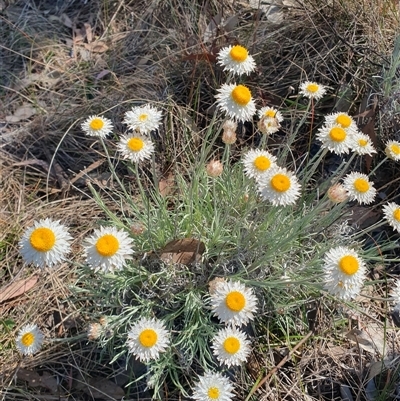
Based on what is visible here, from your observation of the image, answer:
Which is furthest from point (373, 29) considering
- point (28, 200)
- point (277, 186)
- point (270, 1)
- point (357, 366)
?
point (28, 200)

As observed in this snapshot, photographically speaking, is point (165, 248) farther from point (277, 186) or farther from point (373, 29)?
point (373, 29)

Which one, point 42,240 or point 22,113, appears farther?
point 22,113

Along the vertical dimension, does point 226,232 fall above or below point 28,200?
above

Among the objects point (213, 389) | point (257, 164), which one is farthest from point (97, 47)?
point (213, 389)

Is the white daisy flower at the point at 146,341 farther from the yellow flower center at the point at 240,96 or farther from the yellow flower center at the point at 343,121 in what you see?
the yellow flower center at the point at 343,121

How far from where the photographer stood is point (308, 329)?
2205mm

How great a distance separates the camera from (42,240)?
165 centimetres

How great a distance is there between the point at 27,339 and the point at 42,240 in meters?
0.47

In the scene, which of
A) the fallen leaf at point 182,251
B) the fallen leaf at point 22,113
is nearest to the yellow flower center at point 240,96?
the fallen leaf at point 182,251

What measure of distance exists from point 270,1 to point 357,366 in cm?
213

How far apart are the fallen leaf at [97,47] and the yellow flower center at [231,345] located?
85.6 inches

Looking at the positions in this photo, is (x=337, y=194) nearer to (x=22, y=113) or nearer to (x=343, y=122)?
(x=343, y=122)

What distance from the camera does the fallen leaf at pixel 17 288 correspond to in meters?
2.31

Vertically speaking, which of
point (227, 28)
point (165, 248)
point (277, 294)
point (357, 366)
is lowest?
point (357, 366)
